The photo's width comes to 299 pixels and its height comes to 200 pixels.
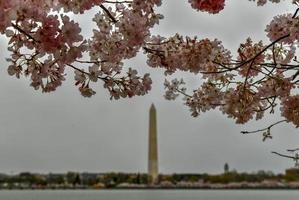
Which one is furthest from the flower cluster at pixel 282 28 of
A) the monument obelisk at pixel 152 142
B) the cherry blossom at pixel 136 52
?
the monument obelisk at pixel 152 142

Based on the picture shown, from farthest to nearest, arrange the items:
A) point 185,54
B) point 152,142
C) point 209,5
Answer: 1. point 152,142
2. point 185,54
3. point 209,5

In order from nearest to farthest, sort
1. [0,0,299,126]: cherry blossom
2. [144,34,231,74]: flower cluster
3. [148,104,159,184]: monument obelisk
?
[0,0,299,126]: cherry blossom < [144,34,231,74]: flower cluster < [148,104,159,184]: monument obelisk

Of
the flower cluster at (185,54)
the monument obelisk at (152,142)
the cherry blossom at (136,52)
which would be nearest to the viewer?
the cherry blossom at (136,52)

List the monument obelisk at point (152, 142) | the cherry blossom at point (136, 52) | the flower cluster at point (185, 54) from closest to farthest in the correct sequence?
the cherry blossom at point (136, 52) < the flower cluster at point (185, 54) < the monument obelisk at point (152, 142)

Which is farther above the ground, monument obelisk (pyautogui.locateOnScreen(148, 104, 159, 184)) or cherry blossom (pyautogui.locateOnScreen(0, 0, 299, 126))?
monument obelisk (pyautogui.locateOnScreen(148, 104, 159, 184))

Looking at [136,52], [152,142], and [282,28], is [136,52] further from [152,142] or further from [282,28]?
[152,142]

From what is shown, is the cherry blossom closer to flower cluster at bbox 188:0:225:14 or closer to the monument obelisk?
flower cluster at bbox 188:0:225:14

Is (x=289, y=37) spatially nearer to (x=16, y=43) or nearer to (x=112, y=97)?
(x=112, y=97)

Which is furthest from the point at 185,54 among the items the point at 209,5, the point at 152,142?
the point at 152,142

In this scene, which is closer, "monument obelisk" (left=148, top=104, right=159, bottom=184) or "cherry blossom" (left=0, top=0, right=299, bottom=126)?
"cherry blossom" (left=0, top=0, right=299, bottom=126)

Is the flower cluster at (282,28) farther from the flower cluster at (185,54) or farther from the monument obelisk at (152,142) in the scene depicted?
the monument obelisk at (152,142)

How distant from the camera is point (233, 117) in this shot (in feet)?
17.6

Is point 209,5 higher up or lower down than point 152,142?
lower down

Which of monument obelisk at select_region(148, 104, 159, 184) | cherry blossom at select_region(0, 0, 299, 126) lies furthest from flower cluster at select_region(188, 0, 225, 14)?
monument obelisk at select_region(148, 104, 159, 184)
